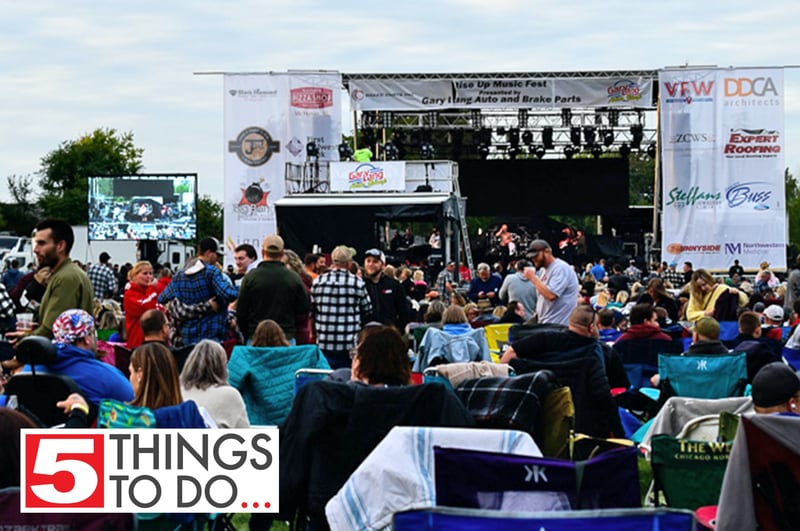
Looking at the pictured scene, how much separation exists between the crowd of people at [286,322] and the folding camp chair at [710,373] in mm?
160

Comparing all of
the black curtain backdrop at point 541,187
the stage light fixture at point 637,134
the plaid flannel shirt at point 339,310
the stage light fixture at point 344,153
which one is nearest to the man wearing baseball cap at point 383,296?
the plaid flannel shirt at point 339,310

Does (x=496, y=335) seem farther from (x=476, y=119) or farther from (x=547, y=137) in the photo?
(x=547, y=137)

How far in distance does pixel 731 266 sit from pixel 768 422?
81.3ft

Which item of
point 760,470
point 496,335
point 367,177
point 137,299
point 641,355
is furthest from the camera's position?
point 367,177

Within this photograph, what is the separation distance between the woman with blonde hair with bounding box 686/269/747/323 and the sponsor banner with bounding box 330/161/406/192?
13.7m

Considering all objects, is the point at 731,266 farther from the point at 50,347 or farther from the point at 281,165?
the point at 50,347

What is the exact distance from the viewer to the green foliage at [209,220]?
68750 mm

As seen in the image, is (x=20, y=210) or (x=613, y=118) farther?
(x=20, y=210)

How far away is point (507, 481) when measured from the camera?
342 centimetres

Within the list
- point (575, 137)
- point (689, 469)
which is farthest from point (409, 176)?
point (689, 469)

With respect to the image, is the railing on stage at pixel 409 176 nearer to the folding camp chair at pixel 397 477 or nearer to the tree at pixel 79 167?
the folding camp chair at pixel 397 477

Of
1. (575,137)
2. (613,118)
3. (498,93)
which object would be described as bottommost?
(575,137)

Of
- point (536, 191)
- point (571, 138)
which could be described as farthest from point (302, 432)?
point (536, 191)

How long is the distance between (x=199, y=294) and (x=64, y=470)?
5.17m
